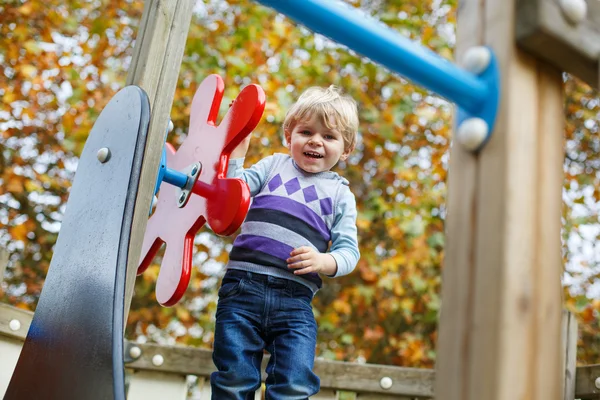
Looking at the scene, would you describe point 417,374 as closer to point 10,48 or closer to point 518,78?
point 518,78

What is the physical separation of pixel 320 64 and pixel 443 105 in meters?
0.87

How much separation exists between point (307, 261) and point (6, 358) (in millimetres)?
920

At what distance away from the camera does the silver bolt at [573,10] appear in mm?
804

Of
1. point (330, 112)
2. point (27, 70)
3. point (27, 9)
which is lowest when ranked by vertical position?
point (330, 112)

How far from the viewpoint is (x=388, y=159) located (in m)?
4.23

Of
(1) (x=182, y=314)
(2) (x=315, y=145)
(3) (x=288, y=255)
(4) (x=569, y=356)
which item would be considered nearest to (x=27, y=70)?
(1) (x=182, y=314)

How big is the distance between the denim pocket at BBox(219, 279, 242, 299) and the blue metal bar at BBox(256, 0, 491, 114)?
2.91 feet

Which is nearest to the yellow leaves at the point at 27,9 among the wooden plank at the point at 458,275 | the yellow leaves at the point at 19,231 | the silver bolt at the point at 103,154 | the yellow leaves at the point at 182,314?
the yellow leaves at the point at 19,231

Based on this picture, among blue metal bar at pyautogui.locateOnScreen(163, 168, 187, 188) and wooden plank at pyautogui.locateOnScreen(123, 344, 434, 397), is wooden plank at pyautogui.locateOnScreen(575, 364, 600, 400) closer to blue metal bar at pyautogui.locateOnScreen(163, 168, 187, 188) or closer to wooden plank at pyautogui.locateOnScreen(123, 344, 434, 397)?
wooden plank at pyautogui.locateOnScreen(123, 344, 434, 397)

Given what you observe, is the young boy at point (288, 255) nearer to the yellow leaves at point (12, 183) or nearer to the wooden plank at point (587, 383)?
the wooden plank at point (587, 383)

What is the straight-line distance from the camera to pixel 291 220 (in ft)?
5.36

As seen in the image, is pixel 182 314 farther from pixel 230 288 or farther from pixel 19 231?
pixel 230 288

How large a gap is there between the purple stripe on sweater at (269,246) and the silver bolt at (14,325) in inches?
27.4

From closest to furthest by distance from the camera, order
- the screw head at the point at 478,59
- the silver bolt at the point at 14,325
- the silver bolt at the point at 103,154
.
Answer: the screw head at the point at 478,59, the silver bolt at the point at 103,154, the silver bolt at the point at 14,325
